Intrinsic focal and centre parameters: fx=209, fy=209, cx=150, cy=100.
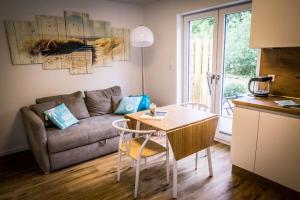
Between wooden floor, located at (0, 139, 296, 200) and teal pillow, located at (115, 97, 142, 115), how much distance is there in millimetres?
862

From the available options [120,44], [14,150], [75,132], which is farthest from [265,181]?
[14,150]

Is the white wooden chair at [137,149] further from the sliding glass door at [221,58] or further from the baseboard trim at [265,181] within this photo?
the sliding glass door at [221,58]

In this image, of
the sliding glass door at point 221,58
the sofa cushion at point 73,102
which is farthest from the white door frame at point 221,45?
the sofa cushion at point 73,102

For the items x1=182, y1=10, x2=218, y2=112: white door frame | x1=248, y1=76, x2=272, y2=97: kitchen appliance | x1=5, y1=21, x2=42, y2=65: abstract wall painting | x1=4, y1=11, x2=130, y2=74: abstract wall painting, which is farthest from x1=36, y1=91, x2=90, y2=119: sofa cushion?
x1=248, y1=76, x2=272, y2=97: kitchen appliance

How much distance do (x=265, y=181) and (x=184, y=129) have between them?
3.62ft

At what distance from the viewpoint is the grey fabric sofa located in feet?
8.47

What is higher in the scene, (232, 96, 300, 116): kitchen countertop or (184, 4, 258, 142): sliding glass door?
(184, 4, 258, 142): sliding glass door

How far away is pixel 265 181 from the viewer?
2.29 metres

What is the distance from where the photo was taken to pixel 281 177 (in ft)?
6.95

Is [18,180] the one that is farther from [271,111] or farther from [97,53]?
[271,111]

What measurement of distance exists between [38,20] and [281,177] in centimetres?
376

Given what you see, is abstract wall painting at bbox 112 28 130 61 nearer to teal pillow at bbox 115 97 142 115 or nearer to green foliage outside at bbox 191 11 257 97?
teal pillow at bbox 115 97 142 115

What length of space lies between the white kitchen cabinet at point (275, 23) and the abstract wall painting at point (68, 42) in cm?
246

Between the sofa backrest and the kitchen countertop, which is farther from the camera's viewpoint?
the sofa backrest
